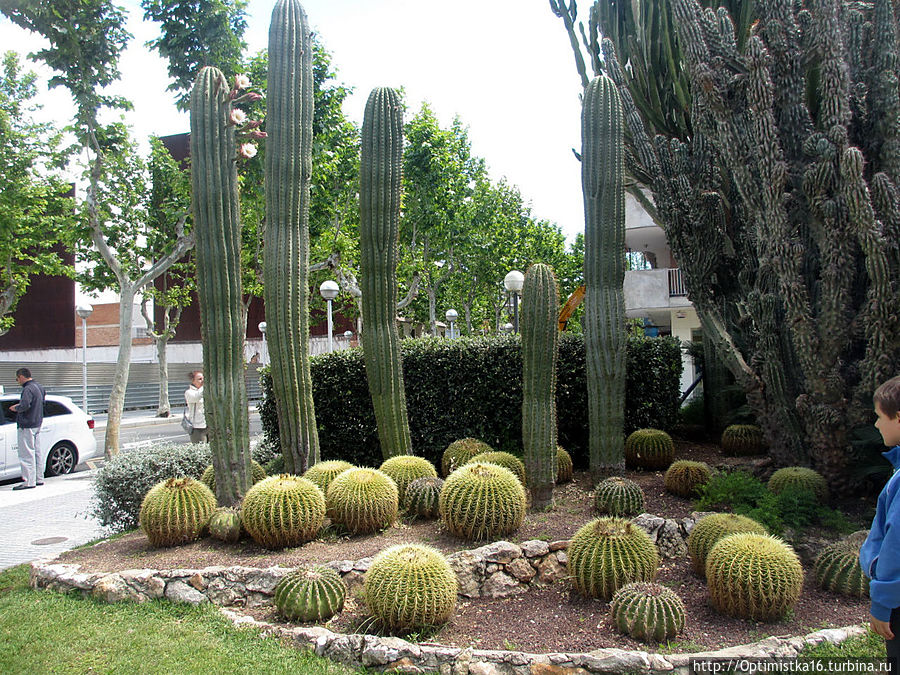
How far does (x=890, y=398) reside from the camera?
257 centimetres

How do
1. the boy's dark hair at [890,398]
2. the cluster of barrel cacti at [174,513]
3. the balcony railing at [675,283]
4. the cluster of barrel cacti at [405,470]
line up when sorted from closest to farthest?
1. the boy's dark hair at [890,398]
2. the cluster of barrel cacti at [174,513]
3. the cluster of barrel cacti at [405,470]
4. the balcony railing at [675,283]

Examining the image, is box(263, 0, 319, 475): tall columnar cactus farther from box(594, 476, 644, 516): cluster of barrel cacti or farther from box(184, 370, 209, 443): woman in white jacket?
box(184, 370, 209, 443): woman in white jacket

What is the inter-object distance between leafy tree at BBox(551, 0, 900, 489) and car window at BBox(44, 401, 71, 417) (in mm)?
12246

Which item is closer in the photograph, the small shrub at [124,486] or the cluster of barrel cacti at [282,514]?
the cluster of barrel cacti at [282,514]

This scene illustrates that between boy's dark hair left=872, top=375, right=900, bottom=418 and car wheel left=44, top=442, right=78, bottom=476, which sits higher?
boy's dark hair left=872, top=375, right=900, bottom=418

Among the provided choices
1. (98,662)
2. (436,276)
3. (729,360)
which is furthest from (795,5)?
(436,276)

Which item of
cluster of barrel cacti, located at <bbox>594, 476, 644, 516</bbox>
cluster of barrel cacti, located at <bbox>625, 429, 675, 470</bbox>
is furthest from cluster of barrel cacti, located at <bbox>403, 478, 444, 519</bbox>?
cluster of barrel cacti, located at <bbox>625, 429, 675, 470</bbox>

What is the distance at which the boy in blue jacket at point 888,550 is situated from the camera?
8.00 ft

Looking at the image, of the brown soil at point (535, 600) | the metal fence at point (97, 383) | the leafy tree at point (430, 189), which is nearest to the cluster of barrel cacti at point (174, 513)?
the brown soil at point (535, 600)

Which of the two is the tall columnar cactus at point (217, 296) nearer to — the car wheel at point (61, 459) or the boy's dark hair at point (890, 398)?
the boy's dark hair at point (890, 398)

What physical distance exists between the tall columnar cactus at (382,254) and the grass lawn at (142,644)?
11.1ft

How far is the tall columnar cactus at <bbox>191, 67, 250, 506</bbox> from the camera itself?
6559mm

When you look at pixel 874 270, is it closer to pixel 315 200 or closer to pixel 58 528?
pixel 58 528

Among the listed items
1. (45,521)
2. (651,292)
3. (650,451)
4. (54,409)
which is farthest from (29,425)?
(651,292)
